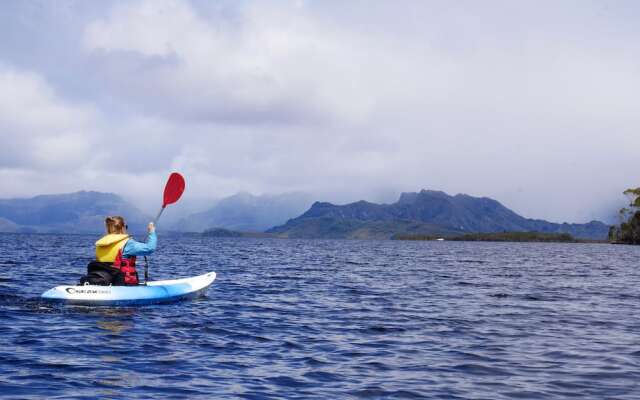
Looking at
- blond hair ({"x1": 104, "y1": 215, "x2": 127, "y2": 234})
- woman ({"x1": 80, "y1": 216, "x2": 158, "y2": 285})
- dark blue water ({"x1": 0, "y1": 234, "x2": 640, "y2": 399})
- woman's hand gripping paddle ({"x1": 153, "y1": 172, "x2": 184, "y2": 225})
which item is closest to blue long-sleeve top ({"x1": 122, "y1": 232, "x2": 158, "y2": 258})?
woman ({"x1": 80, "y1": 216, "x2": 158, "y2": 285})

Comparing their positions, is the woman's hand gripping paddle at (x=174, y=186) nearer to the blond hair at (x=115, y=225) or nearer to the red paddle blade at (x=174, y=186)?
the red paddle blade at (x=174, y=186)

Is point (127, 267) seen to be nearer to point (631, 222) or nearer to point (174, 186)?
point (174, 186)

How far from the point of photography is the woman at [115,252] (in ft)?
60.5

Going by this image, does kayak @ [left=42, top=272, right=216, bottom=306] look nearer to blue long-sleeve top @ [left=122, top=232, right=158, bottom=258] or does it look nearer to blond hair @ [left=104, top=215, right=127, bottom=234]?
blue long-sleeve top @ [left=122, top=232, right=158, bottom=258]

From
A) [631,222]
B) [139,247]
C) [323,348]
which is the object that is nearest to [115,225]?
[139,247]

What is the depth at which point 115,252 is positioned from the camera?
18.8m

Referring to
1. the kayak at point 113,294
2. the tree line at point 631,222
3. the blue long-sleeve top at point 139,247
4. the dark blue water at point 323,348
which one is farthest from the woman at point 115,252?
the tree line at point 631,222

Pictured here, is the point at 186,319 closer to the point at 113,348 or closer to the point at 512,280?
the point at 113,348

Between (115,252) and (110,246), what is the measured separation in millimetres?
356

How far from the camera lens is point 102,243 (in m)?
18.1

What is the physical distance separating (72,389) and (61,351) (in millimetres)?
3287

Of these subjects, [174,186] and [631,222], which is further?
[631,222]

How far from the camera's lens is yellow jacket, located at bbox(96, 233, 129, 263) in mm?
18234

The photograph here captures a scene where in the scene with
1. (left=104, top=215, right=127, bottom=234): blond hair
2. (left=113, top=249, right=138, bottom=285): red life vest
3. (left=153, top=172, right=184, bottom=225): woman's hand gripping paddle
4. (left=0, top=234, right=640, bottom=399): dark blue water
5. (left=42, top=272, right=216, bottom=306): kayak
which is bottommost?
(left=0, top=234, right=640, bottom=399): dark blue water
